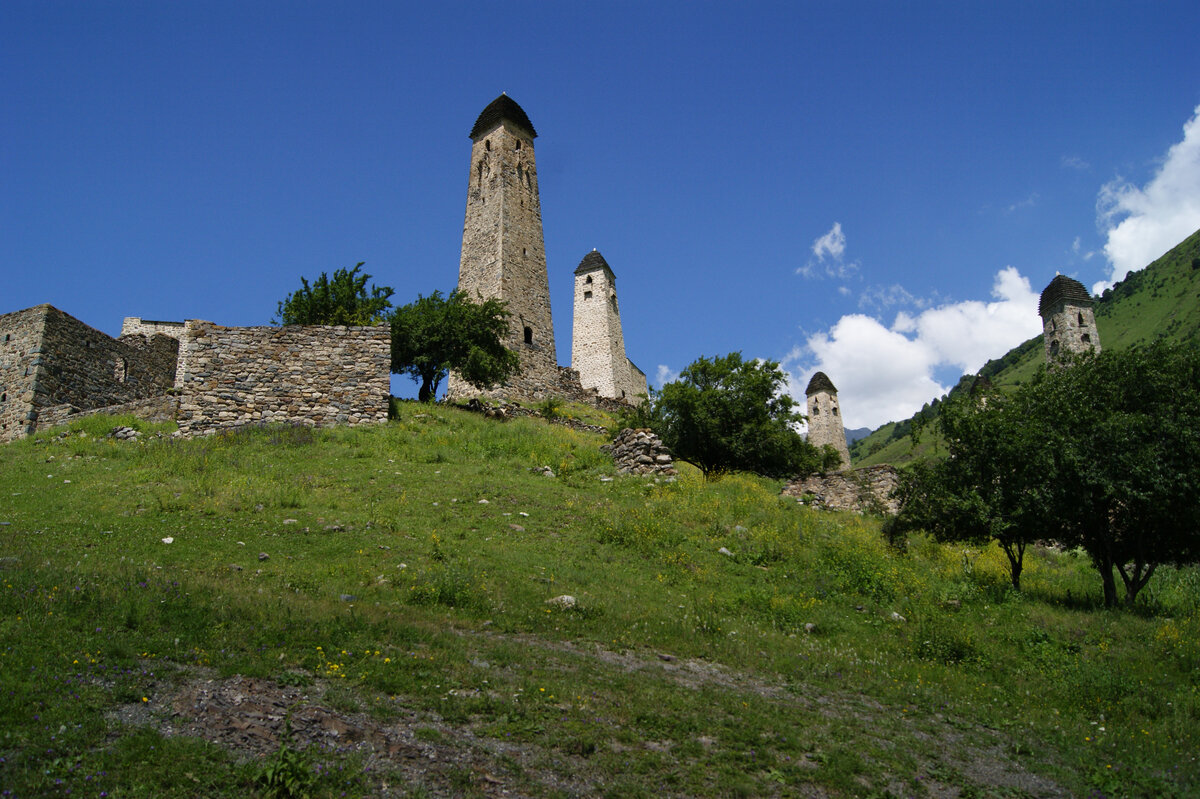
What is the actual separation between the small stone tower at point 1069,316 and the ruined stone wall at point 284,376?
49094mm

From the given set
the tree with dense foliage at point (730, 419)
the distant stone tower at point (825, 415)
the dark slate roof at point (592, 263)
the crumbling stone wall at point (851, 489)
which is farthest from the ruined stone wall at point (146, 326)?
the distant stone tower at point (825, 415)

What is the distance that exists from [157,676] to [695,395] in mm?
20731

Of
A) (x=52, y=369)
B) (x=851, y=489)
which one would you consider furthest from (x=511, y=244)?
(x=851, y=489)

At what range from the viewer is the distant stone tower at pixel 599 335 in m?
51.1

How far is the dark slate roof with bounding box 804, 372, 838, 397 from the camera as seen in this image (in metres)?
68.8

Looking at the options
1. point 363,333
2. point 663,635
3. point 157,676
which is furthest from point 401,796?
point 363,333

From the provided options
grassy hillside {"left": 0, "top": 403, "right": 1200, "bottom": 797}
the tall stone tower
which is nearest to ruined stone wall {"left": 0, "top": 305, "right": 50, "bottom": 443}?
grassy hillside {"left": 0, "top": 403, "right": 1200, "bottom": 797}

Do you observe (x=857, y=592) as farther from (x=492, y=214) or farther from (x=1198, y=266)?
(x=1198, y=266)

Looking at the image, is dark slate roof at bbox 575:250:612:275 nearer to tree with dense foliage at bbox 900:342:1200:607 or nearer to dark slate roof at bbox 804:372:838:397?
dark slate roof at bbox 804:372:838:397

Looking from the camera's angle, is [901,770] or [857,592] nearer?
[901,770]

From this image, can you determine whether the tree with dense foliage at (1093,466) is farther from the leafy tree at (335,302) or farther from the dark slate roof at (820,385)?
the dark slate roof at (820,385)

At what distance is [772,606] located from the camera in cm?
1118

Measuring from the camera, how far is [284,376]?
20.3 m

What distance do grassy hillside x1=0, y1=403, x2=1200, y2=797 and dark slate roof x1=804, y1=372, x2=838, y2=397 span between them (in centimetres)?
5381
